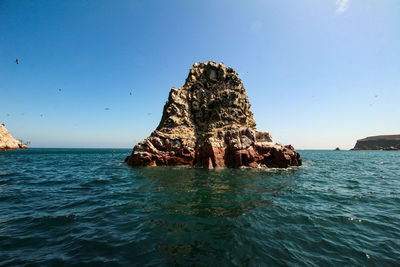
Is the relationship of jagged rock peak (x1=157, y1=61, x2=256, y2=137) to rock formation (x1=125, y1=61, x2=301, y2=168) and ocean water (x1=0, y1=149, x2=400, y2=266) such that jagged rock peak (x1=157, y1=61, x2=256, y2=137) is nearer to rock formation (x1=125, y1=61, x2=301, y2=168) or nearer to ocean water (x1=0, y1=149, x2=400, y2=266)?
rock formation (x1=125, y1=61, x2=301, y2=168)

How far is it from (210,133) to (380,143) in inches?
8109

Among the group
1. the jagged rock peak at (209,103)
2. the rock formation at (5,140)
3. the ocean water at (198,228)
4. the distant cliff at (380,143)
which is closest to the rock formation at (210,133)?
the jagged rock peak at (209,103)

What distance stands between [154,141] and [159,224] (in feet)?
69.6

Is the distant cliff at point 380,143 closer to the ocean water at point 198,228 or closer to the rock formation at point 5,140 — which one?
the ocean water at point 198,228

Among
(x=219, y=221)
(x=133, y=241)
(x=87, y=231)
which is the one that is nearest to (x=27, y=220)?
→ (x=87, y=231)

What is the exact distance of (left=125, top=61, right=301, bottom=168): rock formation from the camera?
25.3 meters

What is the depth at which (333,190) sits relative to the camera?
12.6m

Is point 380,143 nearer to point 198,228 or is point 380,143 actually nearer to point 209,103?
point 209,103

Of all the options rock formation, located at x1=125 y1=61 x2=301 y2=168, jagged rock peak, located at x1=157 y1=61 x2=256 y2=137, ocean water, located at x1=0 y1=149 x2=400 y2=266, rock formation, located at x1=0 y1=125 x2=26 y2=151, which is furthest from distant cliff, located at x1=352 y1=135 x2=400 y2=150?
rock formation, located at x1=0 y1=125 x2=26 y2=151

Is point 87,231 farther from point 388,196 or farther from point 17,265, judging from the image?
point 388,196

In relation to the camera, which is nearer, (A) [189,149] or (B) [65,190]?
(B) [65,190]

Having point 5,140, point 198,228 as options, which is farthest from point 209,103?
point 5,140

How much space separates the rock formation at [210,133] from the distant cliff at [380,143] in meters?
172

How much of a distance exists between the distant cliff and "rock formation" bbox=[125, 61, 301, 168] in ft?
565
